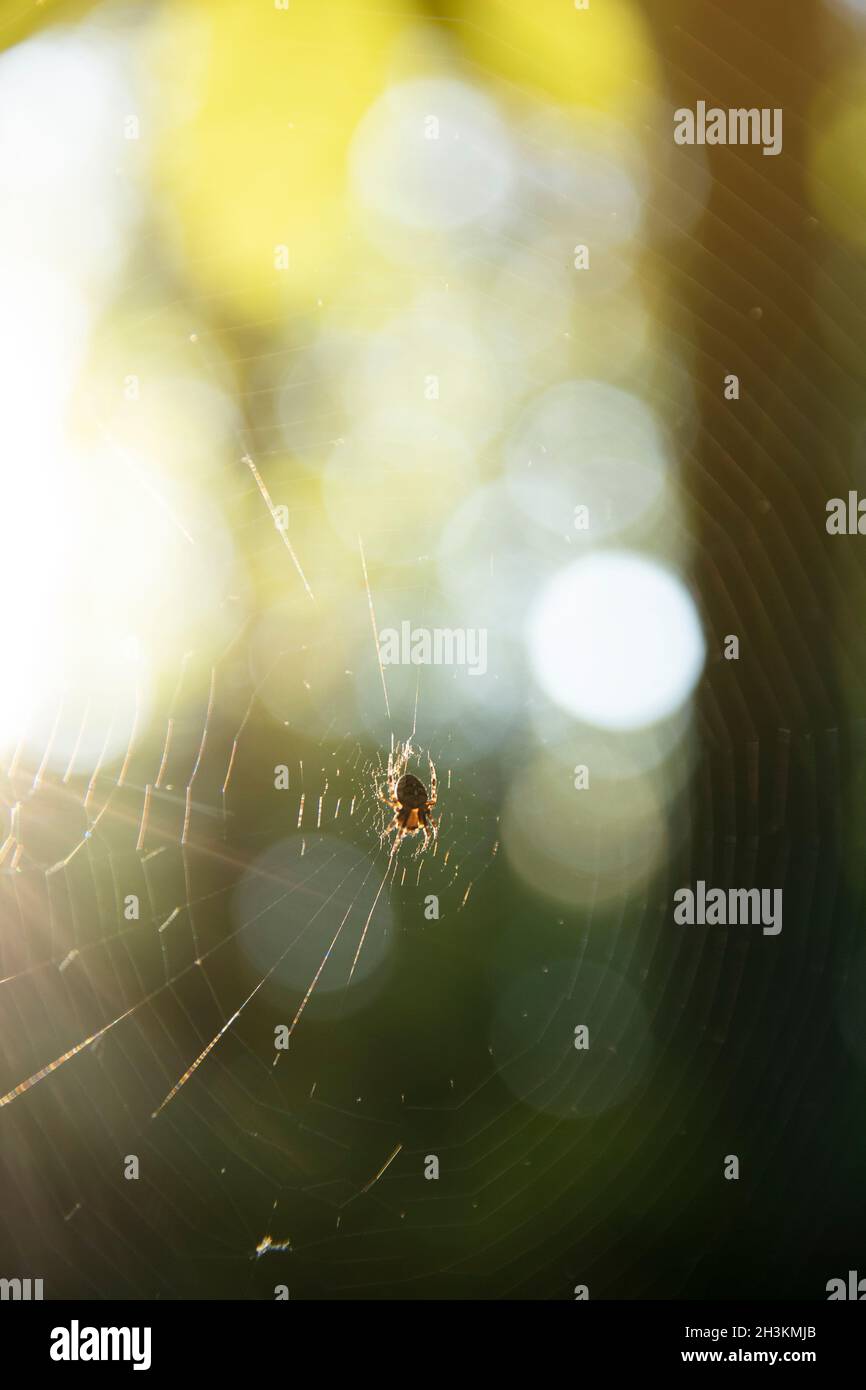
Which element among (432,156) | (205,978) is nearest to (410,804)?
(205,978)

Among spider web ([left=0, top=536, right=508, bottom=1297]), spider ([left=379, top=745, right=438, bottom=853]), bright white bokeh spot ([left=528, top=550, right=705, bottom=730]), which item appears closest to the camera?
spider web ([left=0, top=536, right=508, bottom=1297])

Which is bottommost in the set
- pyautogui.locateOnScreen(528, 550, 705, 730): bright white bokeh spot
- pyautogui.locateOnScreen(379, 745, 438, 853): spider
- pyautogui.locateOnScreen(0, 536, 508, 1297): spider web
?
pyautogui.locateOnScreen(0, 536, 508, 1297): spider web

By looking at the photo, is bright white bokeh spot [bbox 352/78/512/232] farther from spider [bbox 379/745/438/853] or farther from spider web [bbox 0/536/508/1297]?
spider [bbox 379/745/438/853]

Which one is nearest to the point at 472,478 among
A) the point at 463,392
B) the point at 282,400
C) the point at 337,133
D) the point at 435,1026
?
the point at 463,392

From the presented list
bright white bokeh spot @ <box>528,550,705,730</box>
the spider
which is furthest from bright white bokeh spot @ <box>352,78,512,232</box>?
the spider

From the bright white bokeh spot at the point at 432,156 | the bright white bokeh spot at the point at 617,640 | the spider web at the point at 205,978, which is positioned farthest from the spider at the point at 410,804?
the bright white bokeh spot at the point at 432,156

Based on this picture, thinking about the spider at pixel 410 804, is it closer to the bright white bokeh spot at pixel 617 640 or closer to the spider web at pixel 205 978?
the spider web at pixel 205 978
